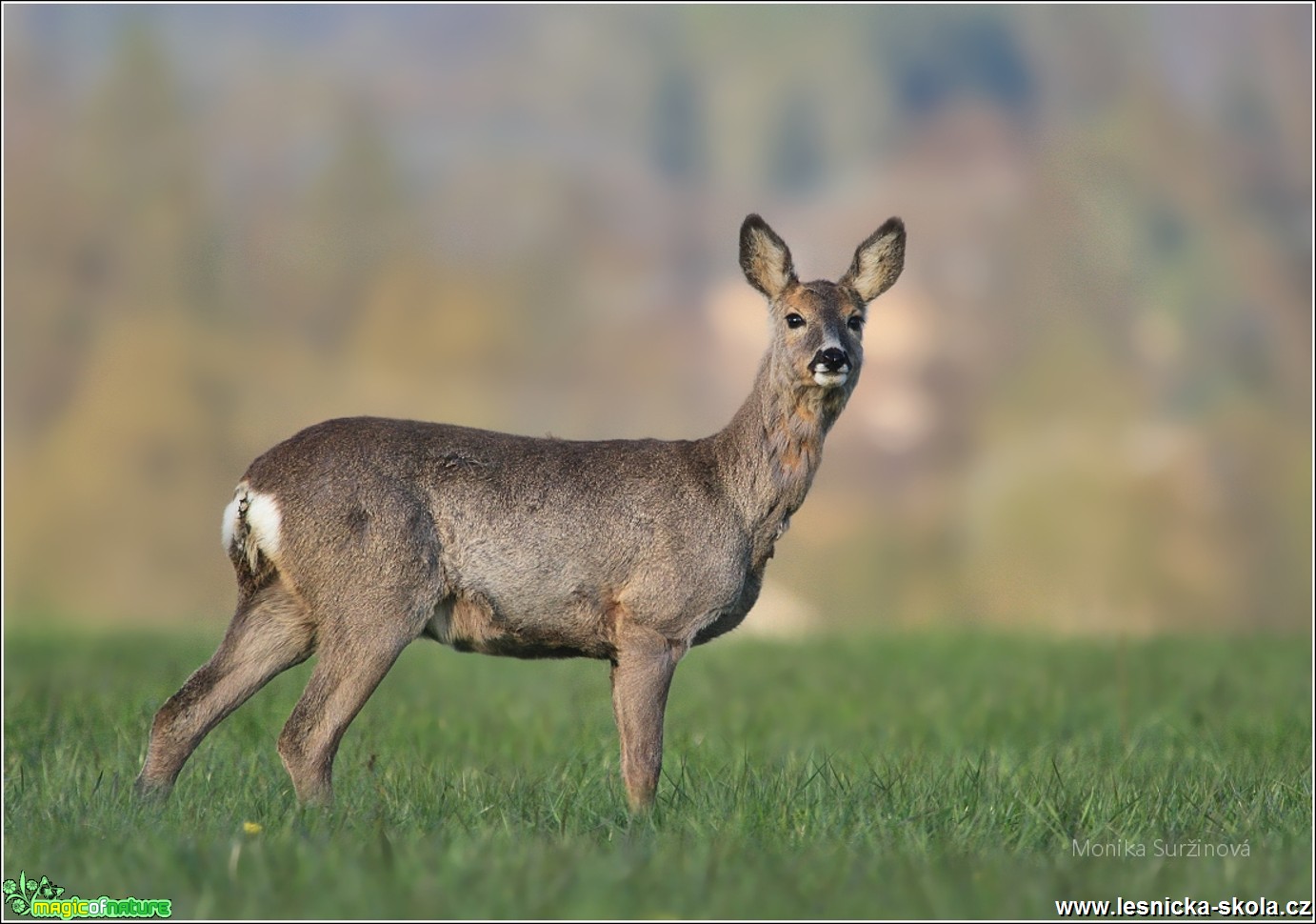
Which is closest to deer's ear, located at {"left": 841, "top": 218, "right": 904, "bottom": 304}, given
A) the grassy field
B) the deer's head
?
the deer's head

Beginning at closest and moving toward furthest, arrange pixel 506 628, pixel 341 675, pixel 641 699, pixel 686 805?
1. pixel 686 805
2. pixel 341 675
3. pixel 641 699
4. pixel 506 628

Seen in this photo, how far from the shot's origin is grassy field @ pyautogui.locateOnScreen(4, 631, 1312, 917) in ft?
15.2

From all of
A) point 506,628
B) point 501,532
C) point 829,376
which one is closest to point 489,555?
point 501,532

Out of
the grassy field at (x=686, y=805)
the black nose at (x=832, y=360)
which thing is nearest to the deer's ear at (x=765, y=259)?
the black nose at (x=832, y=360)

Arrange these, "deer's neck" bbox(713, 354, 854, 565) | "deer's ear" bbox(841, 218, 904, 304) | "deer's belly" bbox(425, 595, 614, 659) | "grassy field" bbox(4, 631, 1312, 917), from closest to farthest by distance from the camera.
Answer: "grassy field" bbox(4, 631, 1312, 917)
"deer's belly" bbox(425, 595, 614, 659)
"deer's neck" bbox(713, 354, 854, 565)
"deer's ear" bbox(841, 218, 904, 304)

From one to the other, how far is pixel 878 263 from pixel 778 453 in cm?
100

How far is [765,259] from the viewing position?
725cm

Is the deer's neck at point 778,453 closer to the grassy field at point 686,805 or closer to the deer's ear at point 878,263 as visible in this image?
the deer's ear at point 878,263

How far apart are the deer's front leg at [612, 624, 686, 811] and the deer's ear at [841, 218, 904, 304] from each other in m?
1.80

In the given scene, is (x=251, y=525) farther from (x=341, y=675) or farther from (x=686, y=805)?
(x=686, y=805)

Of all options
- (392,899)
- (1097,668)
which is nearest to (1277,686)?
(1097,668)

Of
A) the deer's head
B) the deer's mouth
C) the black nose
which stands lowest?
the deer's mouth

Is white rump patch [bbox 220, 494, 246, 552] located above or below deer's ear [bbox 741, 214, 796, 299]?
below

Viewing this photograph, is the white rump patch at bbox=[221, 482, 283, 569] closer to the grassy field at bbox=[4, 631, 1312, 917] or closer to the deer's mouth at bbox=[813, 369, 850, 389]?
the grassy field at bbox=[4, 631, 1312, 917]
